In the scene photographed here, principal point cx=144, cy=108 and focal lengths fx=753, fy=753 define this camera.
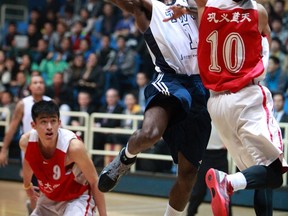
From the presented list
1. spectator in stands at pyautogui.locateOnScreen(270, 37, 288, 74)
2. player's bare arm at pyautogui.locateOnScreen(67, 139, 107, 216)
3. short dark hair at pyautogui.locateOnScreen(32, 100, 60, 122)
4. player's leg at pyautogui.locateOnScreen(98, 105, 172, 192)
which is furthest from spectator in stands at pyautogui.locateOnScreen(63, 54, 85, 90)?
player's leg at pyautogui.locateOnScreen(98, 105, 172, 192)

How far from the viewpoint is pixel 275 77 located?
1176cm

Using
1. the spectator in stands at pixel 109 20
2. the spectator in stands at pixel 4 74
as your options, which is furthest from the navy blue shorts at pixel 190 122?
the spectator in stands at pixel 109 20

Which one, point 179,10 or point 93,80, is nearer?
point 179,10

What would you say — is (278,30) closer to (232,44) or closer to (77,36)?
(77,36)

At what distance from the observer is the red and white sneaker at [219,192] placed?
4.91 metres

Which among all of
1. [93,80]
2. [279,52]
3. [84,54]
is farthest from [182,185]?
[84,54]

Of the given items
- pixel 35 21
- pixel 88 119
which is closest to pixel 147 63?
pixel 88 119

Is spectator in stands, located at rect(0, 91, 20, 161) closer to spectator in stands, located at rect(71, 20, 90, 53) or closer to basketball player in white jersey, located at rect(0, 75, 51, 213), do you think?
spectator in stands, located at rect(71, 20, 90, 53)

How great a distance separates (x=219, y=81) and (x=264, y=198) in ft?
2.95

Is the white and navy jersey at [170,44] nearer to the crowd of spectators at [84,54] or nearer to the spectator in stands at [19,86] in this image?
the crowd of spectators at [84,54]

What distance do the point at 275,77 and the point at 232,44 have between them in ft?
21.4

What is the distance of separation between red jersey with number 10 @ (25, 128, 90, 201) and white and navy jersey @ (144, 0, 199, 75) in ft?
3.34

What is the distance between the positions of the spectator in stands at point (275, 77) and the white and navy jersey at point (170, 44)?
18.8 ft

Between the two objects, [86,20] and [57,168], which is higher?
[86,20]
